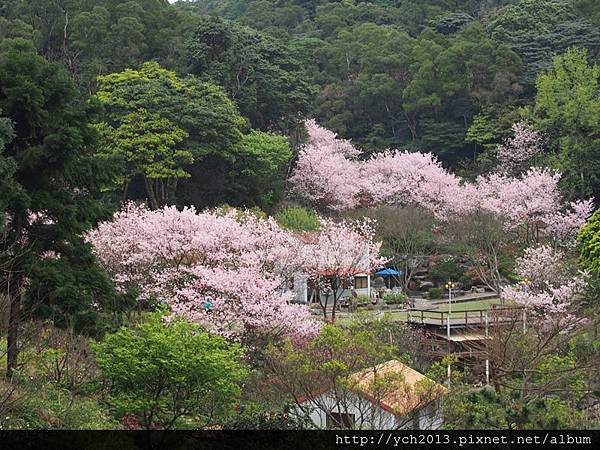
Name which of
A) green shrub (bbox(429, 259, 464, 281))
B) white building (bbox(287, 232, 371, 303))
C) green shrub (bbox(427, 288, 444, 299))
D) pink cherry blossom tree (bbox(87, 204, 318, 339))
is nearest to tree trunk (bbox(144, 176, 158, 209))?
white building (bbox(287, 232, 371, 303))

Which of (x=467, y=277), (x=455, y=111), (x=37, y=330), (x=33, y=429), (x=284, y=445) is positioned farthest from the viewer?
(x=455, y=111)

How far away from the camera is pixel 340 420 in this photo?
529 inches

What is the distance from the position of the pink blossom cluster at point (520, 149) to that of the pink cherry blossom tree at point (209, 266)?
1736 cm

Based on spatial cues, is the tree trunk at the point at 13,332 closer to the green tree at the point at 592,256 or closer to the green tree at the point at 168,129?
the green tree at the point at 592,256

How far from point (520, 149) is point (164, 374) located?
29.4 metres

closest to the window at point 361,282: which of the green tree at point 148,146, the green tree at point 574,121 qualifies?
the green tree at point 148,146

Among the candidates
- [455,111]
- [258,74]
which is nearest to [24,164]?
[258,74]

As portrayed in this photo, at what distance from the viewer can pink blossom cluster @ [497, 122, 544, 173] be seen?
127ft

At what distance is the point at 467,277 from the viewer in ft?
107

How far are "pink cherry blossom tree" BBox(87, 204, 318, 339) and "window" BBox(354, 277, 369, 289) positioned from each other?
7882 millimetres

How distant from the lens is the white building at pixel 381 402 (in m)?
12.6

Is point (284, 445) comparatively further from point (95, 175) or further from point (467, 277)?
point (467, 277)

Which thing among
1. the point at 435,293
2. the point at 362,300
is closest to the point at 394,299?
the point at 362,300

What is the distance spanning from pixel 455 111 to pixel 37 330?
32908mm
